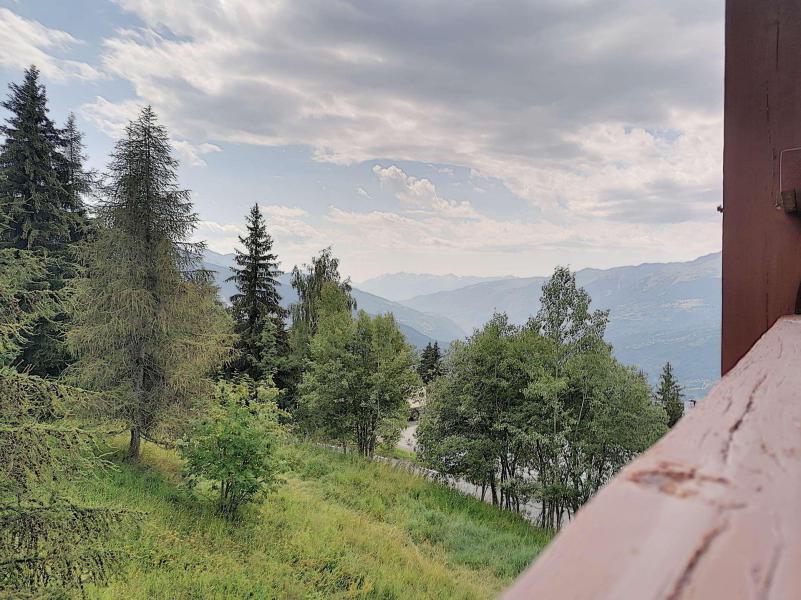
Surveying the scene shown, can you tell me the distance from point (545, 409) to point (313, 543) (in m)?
7.78

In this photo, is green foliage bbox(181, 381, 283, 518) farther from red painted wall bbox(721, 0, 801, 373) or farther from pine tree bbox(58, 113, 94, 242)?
pine tree bbox(58, 113, 94, 242)

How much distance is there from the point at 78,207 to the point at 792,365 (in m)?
19.6

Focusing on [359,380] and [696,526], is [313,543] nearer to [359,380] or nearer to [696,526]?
[696,526]

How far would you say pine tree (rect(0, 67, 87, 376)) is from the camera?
13461mm

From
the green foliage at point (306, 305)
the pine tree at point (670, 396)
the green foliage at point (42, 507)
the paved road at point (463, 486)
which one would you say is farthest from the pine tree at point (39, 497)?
the pine tree at point (670, 396)

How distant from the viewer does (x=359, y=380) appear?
1659 centimetres

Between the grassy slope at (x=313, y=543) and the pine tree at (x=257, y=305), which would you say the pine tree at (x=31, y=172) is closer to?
the pine tree at (x=257, y=305)

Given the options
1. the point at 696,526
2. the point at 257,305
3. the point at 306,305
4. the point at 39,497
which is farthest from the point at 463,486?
the point at 696,526

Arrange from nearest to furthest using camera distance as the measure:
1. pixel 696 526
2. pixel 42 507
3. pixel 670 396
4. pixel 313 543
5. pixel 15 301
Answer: pixel 696 526
pixel 42 507
pixel 15 301
pixel 313 543
pixel 670 396

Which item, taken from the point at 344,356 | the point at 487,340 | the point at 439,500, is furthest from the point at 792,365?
the point at 344,356

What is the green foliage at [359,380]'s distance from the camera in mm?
16375

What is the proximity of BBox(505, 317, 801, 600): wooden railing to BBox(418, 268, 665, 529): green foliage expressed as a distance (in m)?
13.0

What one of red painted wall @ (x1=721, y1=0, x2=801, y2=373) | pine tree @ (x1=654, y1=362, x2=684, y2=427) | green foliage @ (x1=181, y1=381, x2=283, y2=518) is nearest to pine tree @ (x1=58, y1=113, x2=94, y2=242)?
green foliage @ (x1=181, y1=381, x2=283, y2=518)

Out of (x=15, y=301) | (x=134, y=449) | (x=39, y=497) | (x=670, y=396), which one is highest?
(x=15, y=301)
